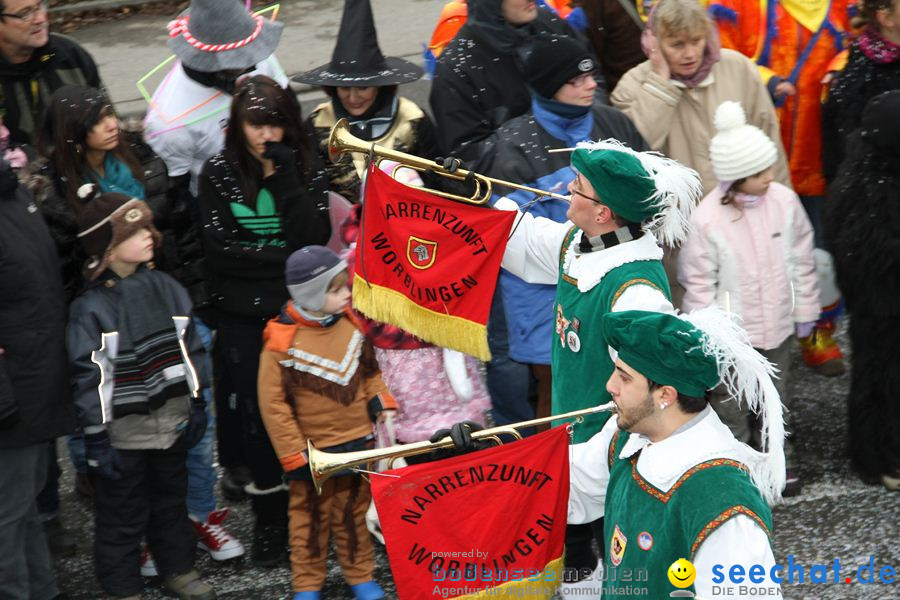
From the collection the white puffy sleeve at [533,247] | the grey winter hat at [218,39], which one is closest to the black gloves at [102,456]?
the white puffy sleeve at [533,247]

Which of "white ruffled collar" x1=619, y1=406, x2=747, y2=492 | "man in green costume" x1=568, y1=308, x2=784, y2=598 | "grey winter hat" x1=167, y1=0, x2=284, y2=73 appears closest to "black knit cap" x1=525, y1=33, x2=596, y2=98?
"grey winter hat" x1=167, y1=0, x2=284, y2=73

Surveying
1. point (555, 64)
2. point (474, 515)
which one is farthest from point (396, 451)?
point (555, 64)

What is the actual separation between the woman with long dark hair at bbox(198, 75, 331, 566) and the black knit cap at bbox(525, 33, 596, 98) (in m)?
1.01

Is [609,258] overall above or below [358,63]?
above

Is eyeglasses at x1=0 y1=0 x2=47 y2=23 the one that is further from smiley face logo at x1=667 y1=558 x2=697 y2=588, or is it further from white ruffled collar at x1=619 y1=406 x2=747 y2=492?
smiley face logo at x1=667 y1=558 x2=697 y2=588

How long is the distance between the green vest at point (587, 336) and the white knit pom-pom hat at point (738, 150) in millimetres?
1271

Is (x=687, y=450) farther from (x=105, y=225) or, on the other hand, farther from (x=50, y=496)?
(x=50, y=496)

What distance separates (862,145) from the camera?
5.71 m

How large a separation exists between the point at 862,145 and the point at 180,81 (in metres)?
3.03

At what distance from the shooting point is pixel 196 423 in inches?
207

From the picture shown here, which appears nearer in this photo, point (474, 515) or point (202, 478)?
point (474, 515)

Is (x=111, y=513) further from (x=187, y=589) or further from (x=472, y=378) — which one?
(x=472, y=378)

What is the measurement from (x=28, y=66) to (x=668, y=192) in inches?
118

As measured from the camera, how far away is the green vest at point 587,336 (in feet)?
14.8
